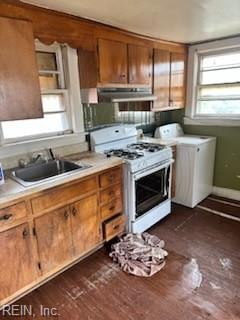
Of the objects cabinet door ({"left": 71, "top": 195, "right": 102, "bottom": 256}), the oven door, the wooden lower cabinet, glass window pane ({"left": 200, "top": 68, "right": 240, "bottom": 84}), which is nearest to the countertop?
the wooden lower cabinet

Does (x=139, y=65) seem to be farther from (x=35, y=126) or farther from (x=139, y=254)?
(x=139, y=254)

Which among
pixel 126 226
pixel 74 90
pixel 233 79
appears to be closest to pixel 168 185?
pixel 126 226

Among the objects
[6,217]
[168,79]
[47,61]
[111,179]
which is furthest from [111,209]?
[168,79]

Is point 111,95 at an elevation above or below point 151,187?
above

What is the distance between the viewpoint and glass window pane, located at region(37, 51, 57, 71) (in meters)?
2.32

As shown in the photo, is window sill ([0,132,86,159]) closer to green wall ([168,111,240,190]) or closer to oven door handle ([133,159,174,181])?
oven door handle ([133,159,174,181])

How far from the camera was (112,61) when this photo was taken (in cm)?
243

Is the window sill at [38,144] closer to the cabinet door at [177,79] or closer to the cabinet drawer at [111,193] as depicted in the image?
the cabinet drawer at [111,193]

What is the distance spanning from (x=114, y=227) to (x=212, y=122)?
85.2 inches

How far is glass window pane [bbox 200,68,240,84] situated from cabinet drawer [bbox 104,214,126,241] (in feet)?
7.80

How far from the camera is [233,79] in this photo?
3.26 meters

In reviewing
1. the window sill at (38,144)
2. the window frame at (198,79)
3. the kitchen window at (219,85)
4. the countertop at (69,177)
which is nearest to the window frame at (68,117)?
the window sill at (38,144)

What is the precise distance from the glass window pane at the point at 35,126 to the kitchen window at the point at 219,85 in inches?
85.5

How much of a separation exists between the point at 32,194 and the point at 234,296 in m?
1.74
